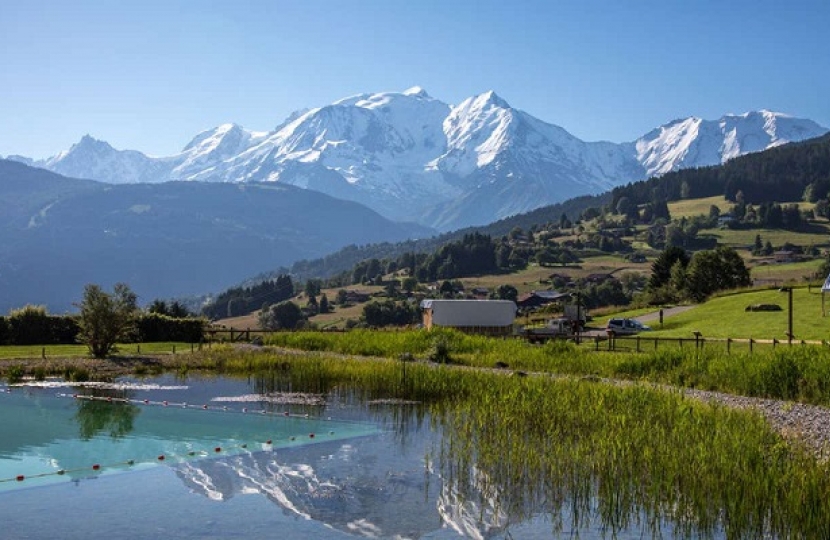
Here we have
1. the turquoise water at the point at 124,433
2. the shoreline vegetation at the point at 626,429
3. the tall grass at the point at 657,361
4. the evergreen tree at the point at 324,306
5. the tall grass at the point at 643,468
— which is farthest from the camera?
the evergreen tree at the point at 324,306

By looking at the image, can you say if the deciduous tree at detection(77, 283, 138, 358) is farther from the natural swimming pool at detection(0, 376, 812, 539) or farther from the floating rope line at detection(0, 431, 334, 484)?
the floating rope line at detection(0, 431, 334, 484)

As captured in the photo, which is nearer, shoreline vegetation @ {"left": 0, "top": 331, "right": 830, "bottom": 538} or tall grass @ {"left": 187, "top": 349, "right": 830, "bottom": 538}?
tall grass @ {"left": 187, "top": 349, "right": 830, "bottom": 538}

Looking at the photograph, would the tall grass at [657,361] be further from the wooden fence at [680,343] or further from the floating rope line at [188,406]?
the floating rope line at [188,406]

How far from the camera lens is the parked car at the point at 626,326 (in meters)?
71.1

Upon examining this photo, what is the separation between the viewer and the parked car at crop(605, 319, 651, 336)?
7113 centimetres

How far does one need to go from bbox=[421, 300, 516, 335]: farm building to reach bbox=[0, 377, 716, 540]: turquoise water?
49526mm

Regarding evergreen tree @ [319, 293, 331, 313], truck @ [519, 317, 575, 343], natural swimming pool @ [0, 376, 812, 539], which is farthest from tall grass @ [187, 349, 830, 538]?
evergreen tree @ [319, 293, 331, 313]

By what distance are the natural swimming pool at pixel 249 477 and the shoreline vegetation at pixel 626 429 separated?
44 centimetres

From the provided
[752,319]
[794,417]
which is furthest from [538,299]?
[794,417]

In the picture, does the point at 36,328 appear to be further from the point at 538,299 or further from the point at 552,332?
the point at 538,299

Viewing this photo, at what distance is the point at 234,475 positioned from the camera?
71.4 ft

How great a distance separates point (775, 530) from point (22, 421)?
24833 mm

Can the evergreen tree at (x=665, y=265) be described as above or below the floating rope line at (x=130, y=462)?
above

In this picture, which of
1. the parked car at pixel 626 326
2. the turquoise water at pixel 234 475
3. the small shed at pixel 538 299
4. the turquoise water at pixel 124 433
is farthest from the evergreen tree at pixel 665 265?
the turquoise water at pixel 124 433
